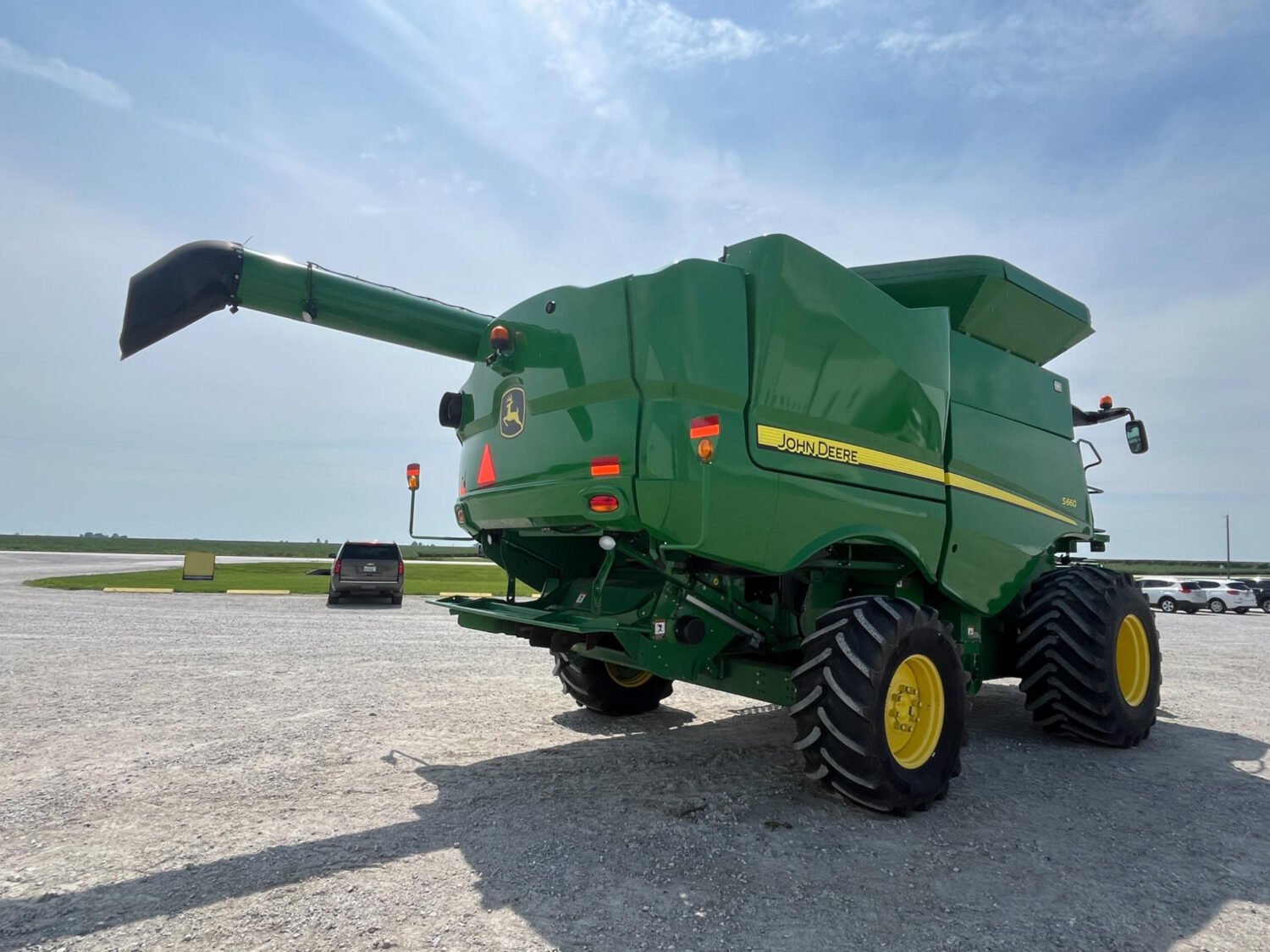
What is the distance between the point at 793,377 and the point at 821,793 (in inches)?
101

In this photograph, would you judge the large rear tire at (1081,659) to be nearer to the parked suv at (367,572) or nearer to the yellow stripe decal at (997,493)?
the yellow stripe decal at (997,493)

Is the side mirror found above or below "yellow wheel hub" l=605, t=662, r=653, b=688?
above

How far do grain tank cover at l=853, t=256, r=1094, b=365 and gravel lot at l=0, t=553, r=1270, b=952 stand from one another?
3.40 metres

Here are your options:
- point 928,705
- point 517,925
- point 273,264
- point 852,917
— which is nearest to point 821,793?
point 928,705

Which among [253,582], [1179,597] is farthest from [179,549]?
[1179,597]

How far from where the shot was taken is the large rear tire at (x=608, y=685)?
6594 mm

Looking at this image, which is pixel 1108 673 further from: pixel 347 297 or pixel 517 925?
pixel 347 297

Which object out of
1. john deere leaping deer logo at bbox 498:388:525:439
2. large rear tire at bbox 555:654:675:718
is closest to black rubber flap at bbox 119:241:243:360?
john deere leaping deer logo at bbox 498:388:525:439

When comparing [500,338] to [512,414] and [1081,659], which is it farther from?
[1081,659]

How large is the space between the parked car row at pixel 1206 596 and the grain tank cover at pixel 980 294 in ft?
85.4

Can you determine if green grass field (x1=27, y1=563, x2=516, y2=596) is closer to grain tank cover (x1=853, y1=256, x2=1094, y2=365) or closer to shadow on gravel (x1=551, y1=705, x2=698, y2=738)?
shadow on gravel (x1=551, y1=705, x2=698, y2=738)

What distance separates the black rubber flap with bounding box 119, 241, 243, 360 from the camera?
4.84m

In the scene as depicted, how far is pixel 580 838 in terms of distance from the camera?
388 centimetres

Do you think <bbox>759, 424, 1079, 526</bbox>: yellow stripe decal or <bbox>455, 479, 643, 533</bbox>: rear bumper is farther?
<bbox>759, 424, 1079, 526</bbox>: yellow stripe decal
